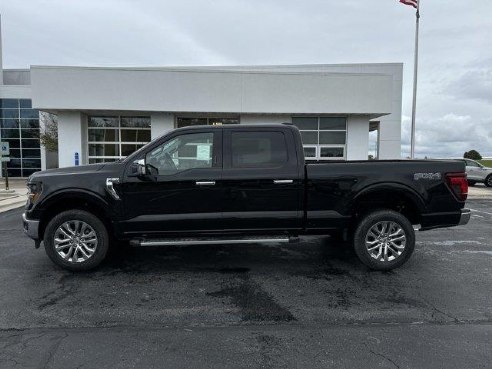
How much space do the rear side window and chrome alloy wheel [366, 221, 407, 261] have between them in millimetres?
1660

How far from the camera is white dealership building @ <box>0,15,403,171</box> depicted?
18.4 m

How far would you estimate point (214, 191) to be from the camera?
5.23m

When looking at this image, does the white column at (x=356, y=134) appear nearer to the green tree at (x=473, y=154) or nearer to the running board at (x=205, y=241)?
the running board at (x=205, y=241)

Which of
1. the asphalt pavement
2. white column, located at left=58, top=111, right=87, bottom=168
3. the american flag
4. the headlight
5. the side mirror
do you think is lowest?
the asphalt pavement

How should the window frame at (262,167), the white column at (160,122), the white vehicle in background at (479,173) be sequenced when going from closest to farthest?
the window frame at (262,167), the white column at (160,122), the white vehicle in background at (479,173)

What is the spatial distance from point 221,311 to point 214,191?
170 centimetres

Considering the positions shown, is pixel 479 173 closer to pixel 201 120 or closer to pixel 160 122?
pixel 201 120

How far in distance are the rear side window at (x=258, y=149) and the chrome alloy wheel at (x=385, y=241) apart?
1.66 m

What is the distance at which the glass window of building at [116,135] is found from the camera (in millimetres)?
19875

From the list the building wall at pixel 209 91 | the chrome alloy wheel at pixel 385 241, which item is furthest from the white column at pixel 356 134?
the chrome alloy wheel at pixel 385 241

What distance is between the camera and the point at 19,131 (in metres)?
28.9

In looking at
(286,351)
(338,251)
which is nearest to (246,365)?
(286,351)

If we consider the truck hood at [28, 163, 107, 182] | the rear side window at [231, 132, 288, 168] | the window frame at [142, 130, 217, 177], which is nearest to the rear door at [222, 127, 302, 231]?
the rear side window at [231, 132, 288, 168]

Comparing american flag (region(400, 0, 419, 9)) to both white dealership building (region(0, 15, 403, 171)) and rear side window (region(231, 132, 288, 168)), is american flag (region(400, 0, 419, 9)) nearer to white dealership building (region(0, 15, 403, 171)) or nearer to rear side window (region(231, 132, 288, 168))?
white dealership building (region(0, 15, 403, 171))
